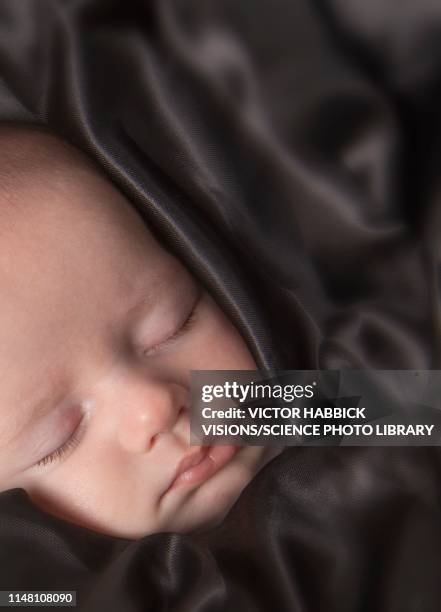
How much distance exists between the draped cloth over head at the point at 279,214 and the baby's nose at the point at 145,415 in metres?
0.08

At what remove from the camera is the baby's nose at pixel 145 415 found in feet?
2.29

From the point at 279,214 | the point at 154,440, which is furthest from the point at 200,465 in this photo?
the point at 279,214

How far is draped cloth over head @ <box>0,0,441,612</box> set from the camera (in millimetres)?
644

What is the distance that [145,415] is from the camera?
2.30 ft

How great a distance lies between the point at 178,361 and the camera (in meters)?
0.74

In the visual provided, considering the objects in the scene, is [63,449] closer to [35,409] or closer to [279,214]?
[35,409]

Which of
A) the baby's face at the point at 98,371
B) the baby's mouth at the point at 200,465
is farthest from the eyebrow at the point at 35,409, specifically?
the baby's mouth at the point at 200,465

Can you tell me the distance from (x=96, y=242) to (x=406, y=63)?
0.27m

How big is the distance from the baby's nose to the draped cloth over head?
0.25ft

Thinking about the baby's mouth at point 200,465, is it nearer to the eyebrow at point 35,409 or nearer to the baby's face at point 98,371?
the baby's face at point 98,371

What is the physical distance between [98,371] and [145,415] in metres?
0.05

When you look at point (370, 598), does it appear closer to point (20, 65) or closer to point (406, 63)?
point (406, 63)

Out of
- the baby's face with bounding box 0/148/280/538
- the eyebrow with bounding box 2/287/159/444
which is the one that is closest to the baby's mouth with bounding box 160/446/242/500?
the baby's face with bounding box 0/148/280/538

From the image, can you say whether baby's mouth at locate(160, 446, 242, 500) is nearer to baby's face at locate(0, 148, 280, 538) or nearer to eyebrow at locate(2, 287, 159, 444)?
baby's face at locate(0, 148, 280, 538)
